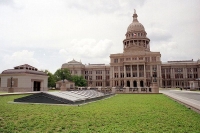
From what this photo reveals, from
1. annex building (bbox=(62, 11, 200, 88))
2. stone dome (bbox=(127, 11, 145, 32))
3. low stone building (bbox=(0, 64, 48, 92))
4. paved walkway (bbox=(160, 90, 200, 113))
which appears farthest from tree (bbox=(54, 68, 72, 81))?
paved walkway (bbox=(160, 90, 200, 113))

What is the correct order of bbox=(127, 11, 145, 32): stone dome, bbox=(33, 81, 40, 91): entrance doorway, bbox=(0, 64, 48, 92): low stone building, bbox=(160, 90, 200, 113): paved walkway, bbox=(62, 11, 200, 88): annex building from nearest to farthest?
bbox=(160, 90, 200, 113): paved walkway, bbox=(0, 64, 48, 92): low stone building, bbox=(33, 81, 40, 91): entrance doorway, bbox=(62, 11, 200, 88): annex building, bbox=(127, 11, 145, 32): stone dome

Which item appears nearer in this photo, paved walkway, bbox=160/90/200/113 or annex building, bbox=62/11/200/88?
paved walkway, bbox=160/90/200/113

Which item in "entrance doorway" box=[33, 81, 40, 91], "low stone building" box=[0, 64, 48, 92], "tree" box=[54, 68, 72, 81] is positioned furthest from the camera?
"tree" box=[54, 68, 72, 81]

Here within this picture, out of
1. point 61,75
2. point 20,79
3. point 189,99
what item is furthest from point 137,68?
point 189,99

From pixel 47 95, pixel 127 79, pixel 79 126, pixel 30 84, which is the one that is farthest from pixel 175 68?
pixel 79 126

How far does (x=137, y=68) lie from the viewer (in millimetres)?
86438

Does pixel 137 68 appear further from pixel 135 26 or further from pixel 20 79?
pixel 20 79

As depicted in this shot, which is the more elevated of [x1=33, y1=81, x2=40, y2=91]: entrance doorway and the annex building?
the annex building

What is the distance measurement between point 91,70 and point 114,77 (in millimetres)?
20230

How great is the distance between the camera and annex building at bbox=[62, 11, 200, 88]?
3393 inches

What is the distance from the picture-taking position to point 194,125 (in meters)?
8.19

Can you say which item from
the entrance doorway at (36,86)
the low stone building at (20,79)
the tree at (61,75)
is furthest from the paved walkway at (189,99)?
the tree at (61,75)

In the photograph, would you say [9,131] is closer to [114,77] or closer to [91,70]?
[114,77]

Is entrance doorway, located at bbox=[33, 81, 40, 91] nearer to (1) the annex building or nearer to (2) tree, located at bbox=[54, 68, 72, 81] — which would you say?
(2) tree, located at bbox=[54, 68, 72, 81]
